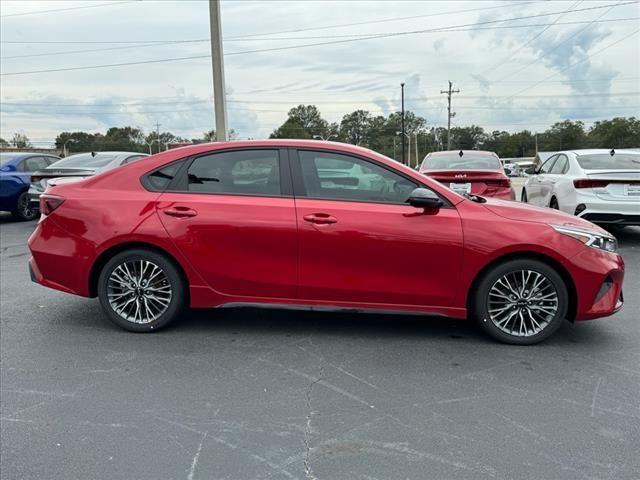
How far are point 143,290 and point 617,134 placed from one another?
75.2 m

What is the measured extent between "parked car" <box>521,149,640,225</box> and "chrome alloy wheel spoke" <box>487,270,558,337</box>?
161 inches

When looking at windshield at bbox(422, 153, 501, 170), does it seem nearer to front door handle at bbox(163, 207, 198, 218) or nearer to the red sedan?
the red sedan

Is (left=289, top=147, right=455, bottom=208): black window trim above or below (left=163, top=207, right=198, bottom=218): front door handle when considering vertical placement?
above

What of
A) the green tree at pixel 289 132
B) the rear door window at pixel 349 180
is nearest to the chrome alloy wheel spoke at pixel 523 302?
A: the rear door window at pixel 349 180

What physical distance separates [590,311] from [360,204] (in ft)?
6.49

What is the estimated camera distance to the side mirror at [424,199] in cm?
397

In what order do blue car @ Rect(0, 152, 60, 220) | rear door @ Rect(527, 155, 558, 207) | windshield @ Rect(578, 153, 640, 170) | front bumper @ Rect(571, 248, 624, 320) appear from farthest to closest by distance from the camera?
blue car @ Rect(0, 152, 60, 220)
rear door @ Rect(527, 155, 558, 207)
windshield @ Rect(578, 153, 640, 170)
front bumper @ Rect(571, 248, 624, 320)

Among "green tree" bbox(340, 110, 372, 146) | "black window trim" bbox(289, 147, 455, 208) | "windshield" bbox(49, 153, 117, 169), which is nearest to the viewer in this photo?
"black window trim" bbox(289, 147, 455, 208)

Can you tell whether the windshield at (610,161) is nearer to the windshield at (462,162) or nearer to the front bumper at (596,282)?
the windshield at (462,162)

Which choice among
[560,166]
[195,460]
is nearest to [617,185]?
[560,166]

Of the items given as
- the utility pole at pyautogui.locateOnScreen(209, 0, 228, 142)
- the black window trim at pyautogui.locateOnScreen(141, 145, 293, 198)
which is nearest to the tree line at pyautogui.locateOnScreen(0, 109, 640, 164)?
the utility pole at pyautogui.locateOnScreen(209, 0, 228, 142)

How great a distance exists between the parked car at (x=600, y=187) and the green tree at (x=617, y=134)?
57.8 m

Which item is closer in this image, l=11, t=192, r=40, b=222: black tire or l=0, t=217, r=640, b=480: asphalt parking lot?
l=0, t=217, r=640, b=480: asphalt parking lot

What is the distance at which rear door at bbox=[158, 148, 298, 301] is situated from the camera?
413cm
